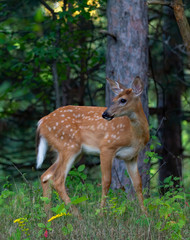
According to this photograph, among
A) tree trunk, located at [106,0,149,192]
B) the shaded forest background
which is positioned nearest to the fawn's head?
tree trunk, located at [106,0,149,192]

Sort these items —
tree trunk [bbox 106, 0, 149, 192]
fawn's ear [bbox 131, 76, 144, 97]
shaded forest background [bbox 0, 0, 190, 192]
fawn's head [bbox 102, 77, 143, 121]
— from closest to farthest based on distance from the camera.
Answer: fawn's head [bbox 102, 77, 143, 121] < fawn's ear [bbox 131, 76, 144, 97] < tree trunk [bbox 106, 0, 149, 192] < shaded forest background [bbox 0, 0, 190, 192]

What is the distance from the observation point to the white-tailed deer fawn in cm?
524

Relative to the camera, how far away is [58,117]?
5.71 m

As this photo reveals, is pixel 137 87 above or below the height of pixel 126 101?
above

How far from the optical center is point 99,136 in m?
5.50

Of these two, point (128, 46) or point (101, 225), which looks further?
point (128, 46)

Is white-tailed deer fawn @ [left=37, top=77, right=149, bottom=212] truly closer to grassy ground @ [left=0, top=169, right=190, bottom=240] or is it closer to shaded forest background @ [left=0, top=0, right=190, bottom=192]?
grassy ground @ [left=0, top=169, right=190, bottom=240]

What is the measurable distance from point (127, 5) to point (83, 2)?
0.77 meters

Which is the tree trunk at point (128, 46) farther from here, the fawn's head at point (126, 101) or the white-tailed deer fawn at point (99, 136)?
the fawn's head at point (126, 101)

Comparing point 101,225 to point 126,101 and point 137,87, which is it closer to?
point 126,101

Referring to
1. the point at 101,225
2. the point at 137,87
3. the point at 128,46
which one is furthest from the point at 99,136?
the point at 128,46

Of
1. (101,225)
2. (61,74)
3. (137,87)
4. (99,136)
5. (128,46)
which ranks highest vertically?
(128,46)

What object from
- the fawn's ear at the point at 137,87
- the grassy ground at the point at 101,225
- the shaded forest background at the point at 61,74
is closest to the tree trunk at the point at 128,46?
the shaded forest background at the point at 61,74

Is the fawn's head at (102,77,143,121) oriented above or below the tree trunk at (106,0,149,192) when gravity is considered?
below
